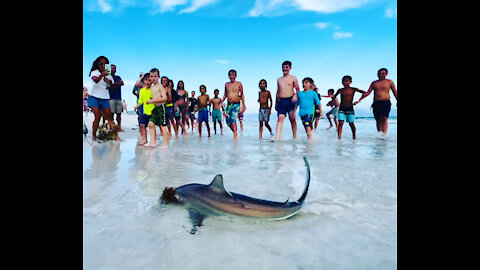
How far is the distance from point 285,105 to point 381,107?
2.90 meters

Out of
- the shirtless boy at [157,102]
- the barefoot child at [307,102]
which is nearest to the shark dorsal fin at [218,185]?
the shirtless boy at [157,102]

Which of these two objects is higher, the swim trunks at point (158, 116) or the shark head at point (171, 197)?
the swim trunks at point (158, 116)

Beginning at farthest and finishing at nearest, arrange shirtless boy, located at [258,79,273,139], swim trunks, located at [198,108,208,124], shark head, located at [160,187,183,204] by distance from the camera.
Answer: swim trunks, located at [198,108,208,124] < shirtless boy, located at [258,79,273,139] < shark head, located at [160,187,183,204]

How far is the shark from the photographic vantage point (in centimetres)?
180

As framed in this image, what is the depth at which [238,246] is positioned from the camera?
1589 millimetres

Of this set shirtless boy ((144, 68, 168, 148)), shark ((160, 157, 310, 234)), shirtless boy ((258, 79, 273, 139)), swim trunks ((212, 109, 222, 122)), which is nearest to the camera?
shark ((160, 157, 310, 234))

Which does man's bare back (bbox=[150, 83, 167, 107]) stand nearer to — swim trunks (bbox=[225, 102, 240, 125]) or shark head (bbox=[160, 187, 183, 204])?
swim trunks (bbox=[225, 102, 240, 125])

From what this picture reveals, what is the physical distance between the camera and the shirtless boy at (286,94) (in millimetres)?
7691

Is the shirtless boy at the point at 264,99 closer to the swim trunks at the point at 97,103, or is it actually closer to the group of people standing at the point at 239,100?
the group of people standing at the point at 239,100

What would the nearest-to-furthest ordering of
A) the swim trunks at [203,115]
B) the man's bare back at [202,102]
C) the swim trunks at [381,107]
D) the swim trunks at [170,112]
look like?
the swim trunks at [381,107]
the swim trunks at [170,112]
the swim trunks at [203,115]
the man's bare back at [202,102]

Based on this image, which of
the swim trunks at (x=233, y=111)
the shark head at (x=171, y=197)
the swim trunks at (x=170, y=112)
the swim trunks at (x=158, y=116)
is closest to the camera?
the shark head at (x=171, y=197)

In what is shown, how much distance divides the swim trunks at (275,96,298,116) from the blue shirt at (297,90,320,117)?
0.44 metres

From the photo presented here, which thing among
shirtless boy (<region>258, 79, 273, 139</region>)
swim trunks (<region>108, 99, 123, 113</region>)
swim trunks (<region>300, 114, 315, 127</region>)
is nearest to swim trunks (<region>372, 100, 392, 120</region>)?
swim trunks (<region>300, 114, 315, 127</region>)

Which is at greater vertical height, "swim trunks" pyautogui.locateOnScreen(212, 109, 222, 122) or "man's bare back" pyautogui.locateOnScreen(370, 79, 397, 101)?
"man's bare back" pyautogui.locateOnScreen(370, 79, 397, 101)
